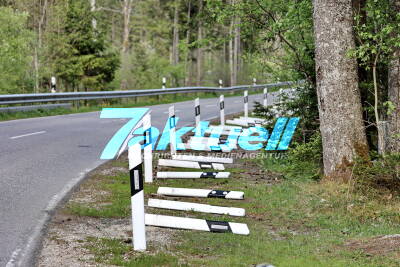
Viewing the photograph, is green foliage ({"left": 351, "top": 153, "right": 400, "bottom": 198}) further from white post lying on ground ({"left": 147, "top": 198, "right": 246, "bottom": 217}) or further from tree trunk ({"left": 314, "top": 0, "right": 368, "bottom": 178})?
white post lying on ground ({"left": 147, "top": 198, "right": 246, "bottom": 217})

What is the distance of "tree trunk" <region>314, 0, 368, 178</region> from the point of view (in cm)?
994

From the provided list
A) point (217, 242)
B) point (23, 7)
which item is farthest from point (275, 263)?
point (23, 7)

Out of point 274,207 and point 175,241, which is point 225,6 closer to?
point 274,207

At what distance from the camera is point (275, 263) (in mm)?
6020

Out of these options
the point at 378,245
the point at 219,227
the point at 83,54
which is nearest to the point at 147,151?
the point at 219,227

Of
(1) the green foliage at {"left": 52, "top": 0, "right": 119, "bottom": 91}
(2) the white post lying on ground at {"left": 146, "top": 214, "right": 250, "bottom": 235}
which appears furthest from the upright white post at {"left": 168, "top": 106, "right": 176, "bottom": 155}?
(1) the green foliage at {"left": 52, "top": 0, "right": 119, "bottom": 91}

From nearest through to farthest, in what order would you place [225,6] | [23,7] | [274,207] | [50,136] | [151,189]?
[274,207]
[151,189]
[225,6]
[50,136]
[23,7]

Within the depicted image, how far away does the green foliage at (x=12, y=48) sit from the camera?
26.5 metres

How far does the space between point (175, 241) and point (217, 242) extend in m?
0.51

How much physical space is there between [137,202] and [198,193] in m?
3.02

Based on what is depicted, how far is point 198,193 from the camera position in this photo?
9359 mm

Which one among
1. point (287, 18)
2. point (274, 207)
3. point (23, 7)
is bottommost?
point (274, 207)

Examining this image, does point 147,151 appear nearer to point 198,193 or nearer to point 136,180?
point 198,193

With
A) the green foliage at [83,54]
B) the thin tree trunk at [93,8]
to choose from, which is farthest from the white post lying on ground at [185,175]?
the thin tree trunk at [93,8]
